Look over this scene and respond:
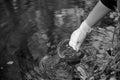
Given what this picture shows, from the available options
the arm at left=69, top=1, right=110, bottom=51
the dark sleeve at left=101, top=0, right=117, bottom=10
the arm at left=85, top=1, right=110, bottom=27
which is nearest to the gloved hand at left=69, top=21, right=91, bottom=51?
the arm at left=69, top=1, right=110, bottom=51

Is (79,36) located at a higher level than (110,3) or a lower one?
lower

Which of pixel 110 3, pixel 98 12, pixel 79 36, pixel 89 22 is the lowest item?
pixel 79 36

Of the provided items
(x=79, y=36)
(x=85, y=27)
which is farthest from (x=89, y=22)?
(x=79, y=36)

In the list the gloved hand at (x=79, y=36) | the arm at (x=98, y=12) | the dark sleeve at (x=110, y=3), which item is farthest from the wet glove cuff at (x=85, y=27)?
the dark sleeve at (x=110, y=3)

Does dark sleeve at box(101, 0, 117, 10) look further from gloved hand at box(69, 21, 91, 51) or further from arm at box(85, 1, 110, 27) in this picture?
gloved hand at box(69, 21, 91, 51)

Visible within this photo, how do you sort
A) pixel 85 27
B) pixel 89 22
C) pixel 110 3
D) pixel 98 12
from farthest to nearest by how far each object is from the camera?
pixel 85 27 < pixel 89 22 < pixel 98 12 < pixel 110 3

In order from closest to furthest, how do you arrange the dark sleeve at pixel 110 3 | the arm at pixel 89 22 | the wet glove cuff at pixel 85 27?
the dark sleeve at pixel 110 3
the arm at pixel 89 22
the wet glove cuff at pixel 85 27

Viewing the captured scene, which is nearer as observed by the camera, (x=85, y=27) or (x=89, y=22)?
(x=89, y=22)

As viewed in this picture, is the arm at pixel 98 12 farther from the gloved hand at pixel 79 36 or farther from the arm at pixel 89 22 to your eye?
the gloved hand at pixel 79 36

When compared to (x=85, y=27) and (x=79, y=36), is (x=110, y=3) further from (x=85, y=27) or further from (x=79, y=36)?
(x=79, y=36)

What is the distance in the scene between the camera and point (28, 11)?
14.3 feet

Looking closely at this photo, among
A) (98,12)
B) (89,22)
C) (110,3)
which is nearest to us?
(110,3)

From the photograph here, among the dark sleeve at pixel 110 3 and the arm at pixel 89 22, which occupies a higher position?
the dark sleeve at pixel 110 3

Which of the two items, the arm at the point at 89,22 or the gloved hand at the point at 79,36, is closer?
the arm at the point at 89,22
